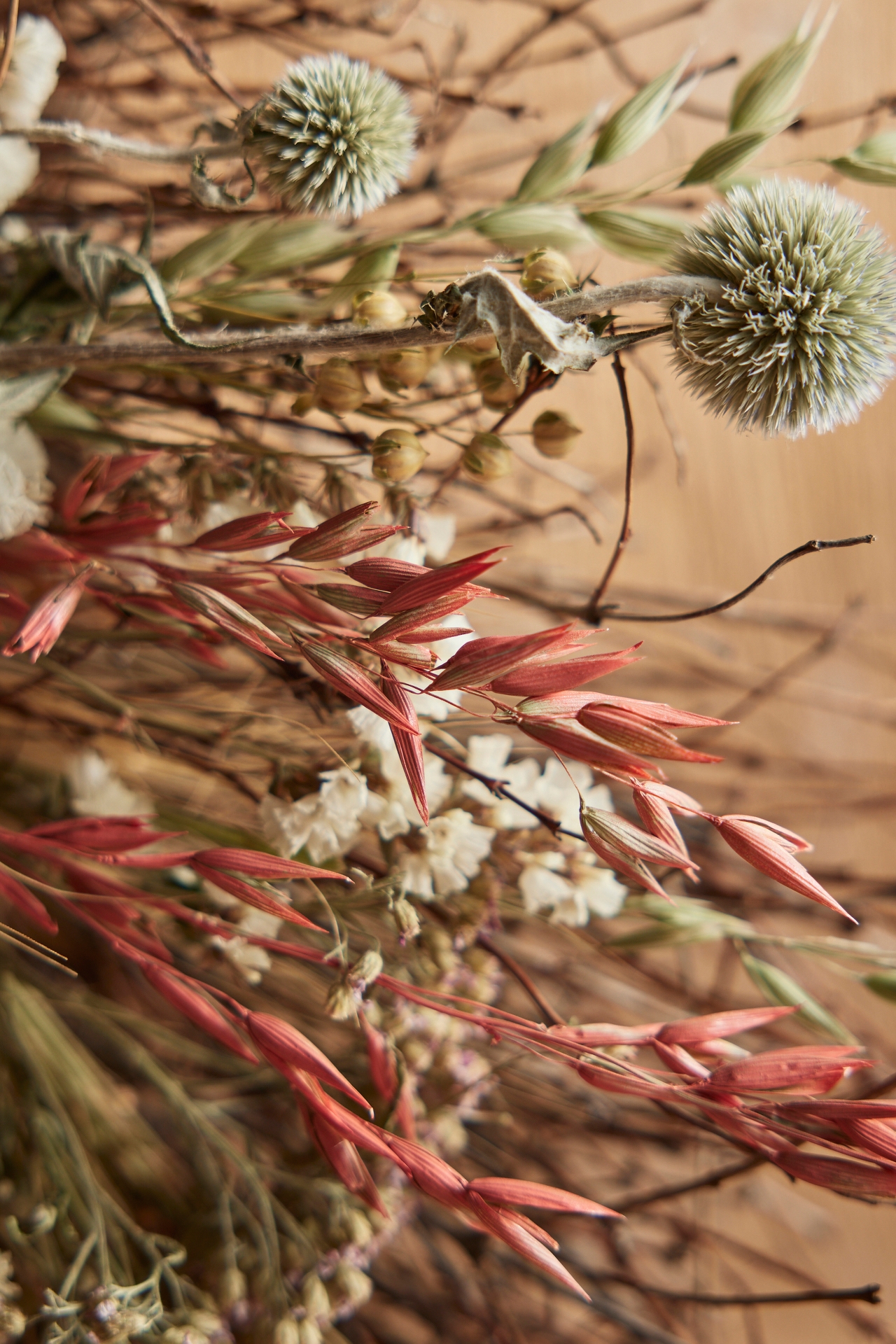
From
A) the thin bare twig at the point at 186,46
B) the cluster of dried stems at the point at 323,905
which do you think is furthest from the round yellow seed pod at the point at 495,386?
the thin bare twig at the point at 186,46

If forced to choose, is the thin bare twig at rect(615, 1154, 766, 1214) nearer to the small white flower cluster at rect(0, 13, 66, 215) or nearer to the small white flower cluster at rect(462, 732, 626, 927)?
the small white flower cluster at rect(462, 732, 626, 927)

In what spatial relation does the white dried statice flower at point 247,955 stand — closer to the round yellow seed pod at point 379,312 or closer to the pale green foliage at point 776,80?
the round yellow seed pod at point 379,312

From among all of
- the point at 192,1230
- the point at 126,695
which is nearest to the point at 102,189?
the point at 126,695

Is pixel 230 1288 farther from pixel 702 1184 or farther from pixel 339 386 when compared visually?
pixel 339 386

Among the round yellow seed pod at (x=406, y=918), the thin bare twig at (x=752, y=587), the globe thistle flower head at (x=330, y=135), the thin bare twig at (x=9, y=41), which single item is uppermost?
the thin bare twig at (x=9, y=41)

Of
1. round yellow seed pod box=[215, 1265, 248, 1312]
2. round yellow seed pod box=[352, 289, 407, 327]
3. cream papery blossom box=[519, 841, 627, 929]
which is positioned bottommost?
Result: round yellow seed pod box=[215, 1265, 248, 1312]

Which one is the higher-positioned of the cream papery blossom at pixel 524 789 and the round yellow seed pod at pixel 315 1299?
the cream papery blossom at pixel 524 789

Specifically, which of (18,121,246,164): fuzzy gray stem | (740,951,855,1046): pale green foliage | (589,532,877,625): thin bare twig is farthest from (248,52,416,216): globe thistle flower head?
(740,951,855,1046): pale green foliage

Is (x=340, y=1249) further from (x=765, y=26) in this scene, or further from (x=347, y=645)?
(x=765, y=26)
